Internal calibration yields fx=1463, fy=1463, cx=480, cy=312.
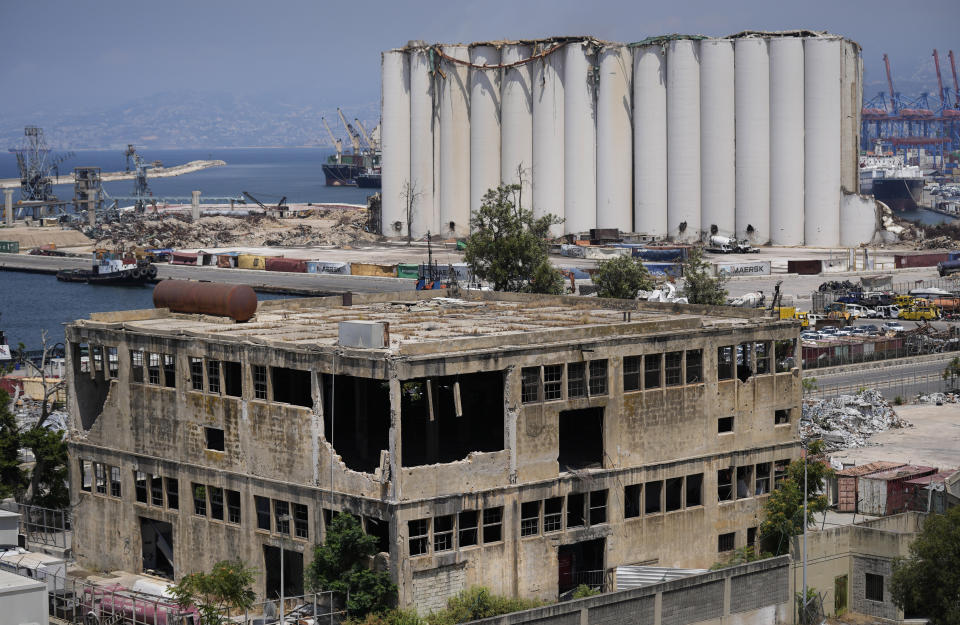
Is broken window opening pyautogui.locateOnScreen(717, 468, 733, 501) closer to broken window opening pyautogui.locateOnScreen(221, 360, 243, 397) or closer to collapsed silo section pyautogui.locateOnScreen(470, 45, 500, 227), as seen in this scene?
broken window opening pyautogui.locateOnScreen(221, 360, 243, 397)

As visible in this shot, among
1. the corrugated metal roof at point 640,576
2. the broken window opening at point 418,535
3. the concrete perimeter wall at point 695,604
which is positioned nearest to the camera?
the concrete perimeter wall at point 695,604

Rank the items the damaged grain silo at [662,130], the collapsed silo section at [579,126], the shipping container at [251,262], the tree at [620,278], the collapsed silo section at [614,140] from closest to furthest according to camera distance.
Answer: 1. the tree at [620,278]
2. the damaged grain silo at [662,130]
3. the collapsed silo section at [614,140]
4. the collapsed silo section at [579,126]
5. the shipping container at [251,262]

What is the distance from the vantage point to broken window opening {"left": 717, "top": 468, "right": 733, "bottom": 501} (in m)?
39.2

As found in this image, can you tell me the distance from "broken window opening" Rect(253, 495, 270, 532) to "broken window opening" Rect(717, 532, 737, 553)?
12.1 m

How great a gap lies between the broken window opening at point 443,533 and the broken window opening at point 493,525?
2.96 ft

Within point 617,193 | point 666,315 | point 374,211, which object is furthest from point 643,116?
point 666,315

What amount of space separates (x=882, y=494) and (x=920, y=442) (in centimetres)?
1215

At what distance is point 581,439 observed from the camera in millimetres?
39375

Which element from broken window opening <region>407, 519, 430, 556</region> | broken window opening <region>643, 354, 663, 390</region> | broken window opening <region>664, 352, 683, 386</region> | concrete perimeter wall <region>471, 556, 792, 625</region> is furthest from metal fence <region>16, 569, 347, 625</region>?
broken window opening <region>664, 352, 683, 386</region>

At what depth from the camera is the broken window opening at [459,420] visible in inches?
1474

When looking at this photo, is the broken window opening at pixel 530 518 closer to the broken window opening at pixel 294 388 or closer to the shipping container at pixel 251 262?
the broken window opening at pixel 294 388

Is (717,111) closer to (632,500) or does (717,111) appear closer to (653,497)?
(653,497)

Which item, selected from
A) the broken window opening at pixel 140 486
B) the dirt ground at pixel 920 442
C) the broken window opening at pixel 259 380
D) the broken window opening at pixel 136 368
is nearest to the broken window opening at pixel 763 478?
the dirt ground at pixel 920 442

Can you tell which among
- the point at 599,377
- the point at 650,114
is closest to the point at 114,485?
the point at 599,377
